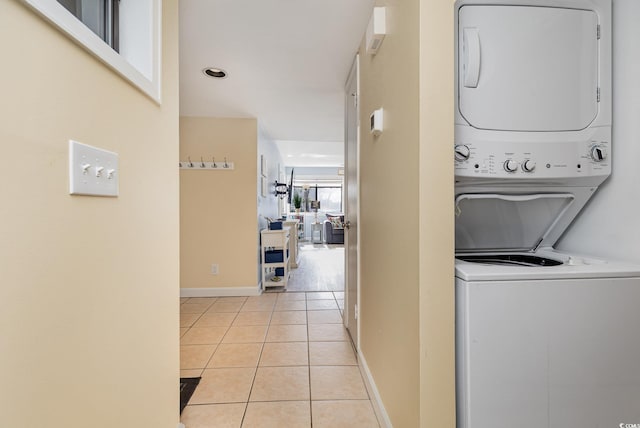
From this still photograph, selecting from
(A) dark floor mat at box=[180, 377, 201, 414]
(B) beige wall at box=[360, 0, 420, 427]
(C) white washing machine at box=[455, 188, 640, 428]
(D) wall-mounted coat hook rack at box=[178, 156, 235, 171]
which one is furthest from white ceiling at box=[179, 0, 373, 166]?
(A) dark floor mat at box=[180, 377, 201, 414]

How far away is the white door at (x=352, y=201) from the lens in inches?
78.5

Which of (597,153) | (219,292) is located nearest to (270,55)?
(597,153)

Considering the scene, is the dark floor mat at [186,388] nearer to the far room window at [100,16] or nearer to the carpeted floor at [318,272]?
the far room window at [100,16]

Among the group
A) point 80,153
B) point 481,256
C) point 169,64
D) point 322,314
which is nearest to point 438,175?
point 481,256

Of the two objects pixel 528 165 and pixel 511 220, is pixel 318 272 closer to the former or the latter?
pixel 511 220

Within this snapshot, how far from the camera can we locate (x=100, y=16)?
87 centimetres

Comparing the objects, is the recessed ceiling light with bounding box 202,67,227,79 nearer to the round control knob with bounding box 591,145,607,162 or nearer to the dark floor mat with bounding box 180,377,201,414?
the dark floor mat with bounding box 180,377,201,414

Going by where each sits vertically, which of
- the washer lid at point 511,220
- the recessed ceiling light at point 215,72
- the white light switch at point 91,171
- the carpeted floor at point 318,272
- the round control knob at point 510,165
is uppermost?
the recessed ceiling light at point 215,72

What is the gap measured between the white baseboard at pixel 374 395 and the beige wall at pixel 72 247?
952mm

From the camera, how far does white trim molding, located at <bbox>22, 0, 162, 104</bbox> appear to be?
1.89 feet

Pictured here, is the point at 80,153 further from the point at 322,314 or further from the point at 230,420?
the point at 322,314

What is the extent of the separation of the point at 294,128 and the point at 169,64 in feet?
8.90

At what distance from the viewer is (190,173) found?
3.31 metres

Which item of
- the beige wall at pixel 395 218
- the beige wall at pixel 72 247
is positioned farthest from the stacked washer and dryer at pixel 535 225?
the beige wall at pixel 72 247
